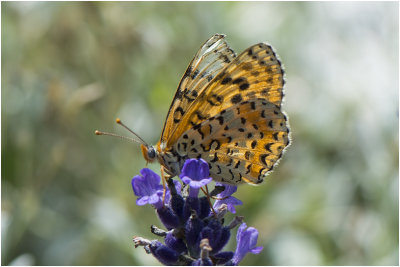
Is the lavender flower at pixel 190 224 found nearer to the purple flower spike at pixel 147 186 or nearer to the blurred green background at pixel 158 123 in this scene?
the purple flower spike at pixel 147 186

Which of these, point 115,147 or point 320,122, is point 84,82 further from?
point 320,122

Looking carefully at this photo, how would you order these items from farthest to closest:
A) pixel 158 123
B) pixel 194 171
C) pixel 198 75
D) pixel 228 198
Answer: pixel 158 123 → pixel 198 75 → pixel 228 198 → pixel 194 171

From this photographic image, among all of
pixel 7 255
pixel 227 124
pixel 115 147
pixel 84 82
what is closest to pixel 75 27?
pixel 84 82

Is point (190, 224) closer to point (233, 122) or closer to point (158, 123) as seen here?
point (233, 122)

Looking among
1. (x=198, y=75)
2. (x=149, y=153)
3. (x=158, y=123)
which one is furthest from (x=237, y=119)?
(x=158, y=123)

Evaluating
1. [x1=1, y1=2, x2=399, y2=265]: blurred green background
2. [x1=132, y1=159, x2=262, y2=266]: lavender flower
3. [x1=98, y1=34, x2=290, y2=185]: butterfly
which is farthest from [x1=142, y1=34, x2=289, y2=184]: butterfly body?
[x1=1, y1=2, x2=399, y2=265]: blurred green background

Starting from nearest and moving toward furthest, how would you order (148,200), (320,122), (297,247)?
(148,200), (297,247), (320,122)

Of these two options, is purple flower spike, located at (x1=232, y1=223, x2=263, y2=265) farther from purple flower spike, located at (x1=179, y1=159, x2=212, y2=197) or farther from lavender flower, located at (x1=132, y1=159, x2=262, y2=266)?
purple flower spike, located at (x1=179, y1=159, x2=212, y2=197)

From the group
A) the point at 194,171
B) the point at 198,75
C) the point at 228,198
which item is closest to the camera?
the point at 194,171

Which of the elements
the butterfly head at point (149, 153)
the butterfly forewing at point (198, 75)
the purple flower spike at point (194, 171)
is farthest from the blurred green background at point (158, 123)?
the purple flower spike at point (194, 171)
